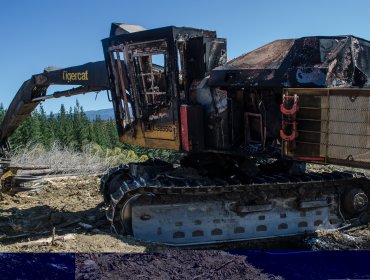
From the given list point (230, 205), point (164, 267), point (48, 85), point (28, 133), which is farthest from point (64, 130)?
point (164, 267)

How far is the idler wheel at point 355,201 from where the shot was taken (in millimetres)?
7109

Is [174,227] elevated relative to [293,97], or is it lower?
lower

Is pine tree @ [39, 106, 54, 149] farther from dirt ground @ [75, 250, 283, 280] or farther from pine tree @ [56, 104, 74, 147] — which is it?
dirt ground @ [75, 250, 283, 280]

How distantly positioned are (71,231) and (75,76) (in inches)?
108

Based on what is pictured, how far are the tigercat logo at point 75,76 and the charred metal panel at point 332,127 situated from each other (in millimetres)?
3639

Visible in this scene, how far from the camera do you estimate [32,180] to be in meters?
9.74

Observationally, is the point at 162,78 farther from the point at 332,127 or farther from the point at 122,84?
the point at 332,127

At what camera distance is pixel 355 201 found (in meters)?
7.11

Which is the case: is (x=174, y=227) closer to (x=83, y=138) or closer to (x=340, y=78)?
(x=340, y=78)

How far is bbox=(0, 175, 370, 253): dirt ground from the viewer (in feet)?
19.0

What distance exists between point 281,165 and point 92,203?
3582mm

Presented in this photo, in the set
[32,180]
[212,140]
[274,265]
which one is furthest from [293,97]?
[32,180]

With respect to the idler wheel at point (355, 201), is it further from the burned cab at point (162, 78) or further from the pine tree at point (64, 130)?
the pine tree at point (64, 130)

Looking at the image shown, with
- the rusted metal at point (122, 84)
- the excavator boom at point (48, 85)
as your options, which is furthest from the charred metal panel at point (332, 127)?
the excavator boom at point (48, 85)
